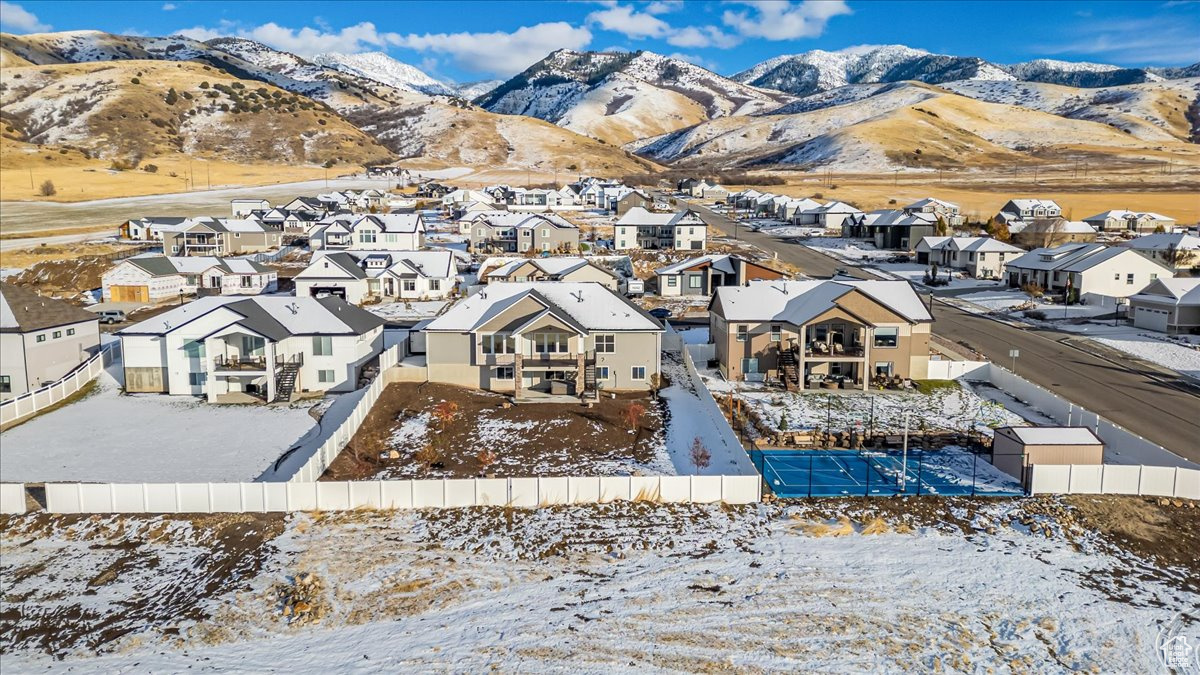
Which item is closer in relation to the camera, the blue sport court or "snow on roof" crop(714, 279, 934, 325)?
the blue sport court

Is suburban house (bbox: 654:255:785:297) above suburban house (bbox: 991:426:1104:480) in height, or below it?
above

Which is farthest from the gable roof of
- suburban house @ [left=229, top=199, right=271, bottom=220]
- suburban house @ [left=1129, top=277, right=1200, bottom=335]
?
suburban house @ [left=229, top=199, right=271, bottom=220]

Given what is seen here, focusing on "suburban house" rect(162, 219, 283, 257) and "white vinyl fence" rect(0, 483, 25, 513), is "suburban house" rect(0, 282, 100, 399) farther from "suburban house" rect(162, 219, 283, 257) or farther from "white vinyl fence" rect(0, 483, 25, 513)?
"suburban house" rect(162, 219, 283, 257)

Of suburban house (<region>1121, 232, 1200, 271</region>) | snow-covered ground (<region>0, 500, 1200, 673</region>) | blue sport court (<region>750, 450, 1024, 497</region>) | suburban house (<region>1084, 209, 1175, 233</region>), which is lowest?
snow-covered ground (<region>0, 500, 1200, 673</region>)

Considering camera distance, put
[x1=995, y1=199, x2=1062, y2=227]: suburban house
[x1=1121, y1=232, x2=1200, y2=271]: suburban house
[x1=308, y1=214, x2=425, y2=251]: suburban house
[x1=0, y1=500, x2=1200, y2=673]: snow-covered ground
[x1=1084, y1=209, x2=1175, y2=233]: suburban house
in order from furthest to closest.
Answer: [x1=995, y1=199, x2=1062, y2=227]: suburban house → [x1=1084, y1=209, x2=1175, y2=233]: suburban house → [x1=308, y1=214, x2=425, y2=251]: suburban house → [x1=1121, y1=232, x2=1200, y2=271]: suburban house → [x1=0, y1=500, x2=1200, y2=673]: snow-covered ground

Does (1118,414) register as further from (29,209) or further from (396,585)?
(29,209)


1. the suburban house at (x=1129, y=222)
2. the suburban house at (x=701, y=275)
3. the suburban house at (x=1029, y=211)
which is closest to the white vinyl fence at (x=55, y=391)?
the suburban house at (x=701, y=275)

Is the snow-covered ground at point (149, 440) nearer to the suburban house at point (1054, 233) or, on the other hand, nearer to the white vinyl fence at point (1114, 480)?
the white vinyl fence at point (1114, 480)

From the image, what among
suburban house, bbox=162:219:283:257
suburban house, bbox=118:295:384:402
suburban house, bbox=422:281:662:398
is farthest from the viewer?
suburban house, bbox=162:219:283:257
